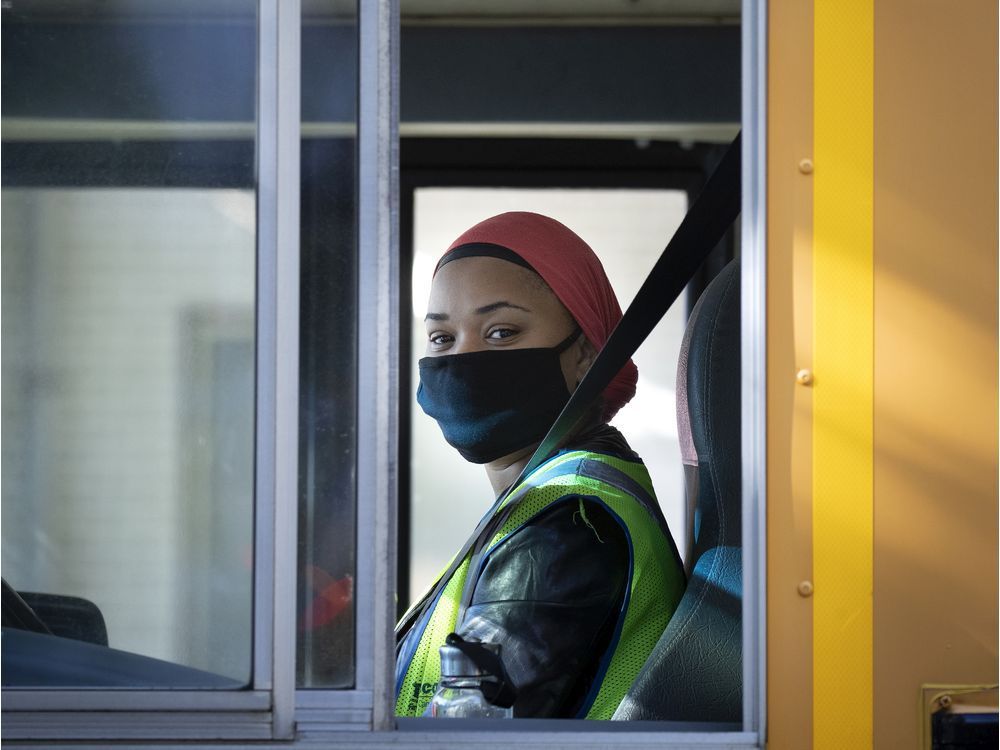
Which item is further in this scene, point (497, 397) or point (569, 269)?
point (569, 269)

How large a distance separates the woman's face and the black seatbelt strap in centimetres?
34

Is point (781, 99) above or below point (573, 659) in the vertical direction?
above

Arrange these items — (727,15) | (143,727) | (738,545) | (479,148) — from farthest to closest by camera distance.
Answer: (479,148) < (727,15) < (738,545) < (143,727)

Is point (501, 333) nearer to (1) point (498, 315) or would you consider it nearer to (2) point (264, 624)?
(1) point (498, 315)

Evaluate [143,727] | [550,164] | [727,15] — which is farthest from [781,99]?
[550,164]

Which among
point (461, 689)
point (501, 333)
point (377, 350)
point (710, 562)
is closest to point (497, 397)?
point (501, 333)

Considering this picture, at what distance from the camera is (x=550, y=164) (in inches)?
146

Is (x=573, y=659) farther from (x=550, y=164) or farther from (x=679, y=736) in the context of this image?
(x=550, y=164)

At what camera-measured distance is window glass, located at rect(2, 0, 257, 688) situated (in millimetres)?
1236

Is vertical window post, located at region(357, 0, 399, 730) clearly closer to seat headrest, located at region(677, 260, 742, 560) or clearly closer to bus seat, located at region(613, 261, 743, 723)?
bus seat, located at region(613, 261, 743, 723)

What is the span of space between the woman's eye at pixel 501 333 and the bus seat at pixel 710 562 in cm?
48

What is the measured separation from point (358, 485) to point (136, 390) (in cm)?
24

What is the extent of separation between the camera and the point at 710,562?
177 centimetres

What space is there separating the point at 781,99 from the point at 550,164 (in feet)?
7.95
